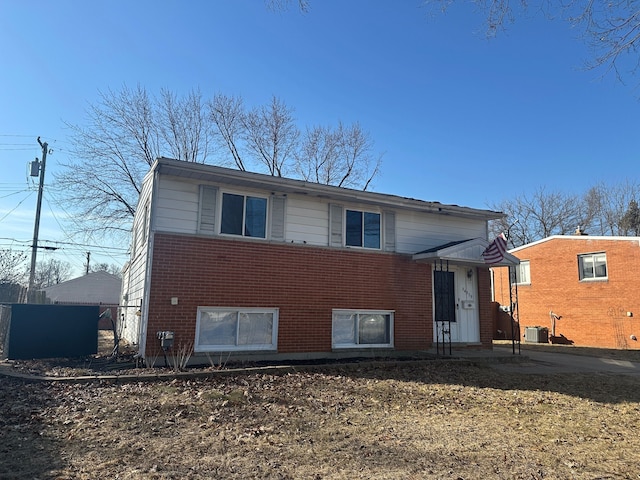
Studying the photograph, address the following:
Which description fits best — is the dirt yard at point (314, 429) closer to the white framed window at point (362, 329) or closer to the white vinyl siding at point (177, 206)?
the white framed window at point (362, 329)

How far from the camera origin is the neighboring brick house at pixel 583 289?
62.3 ft

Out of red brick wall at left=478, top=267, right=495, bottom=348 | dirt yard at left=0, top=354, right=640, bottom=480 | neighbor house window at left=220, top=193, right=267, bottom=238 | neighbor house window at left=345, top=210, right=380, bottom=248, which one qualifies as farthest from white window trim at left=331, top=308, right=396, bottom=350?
red brick wall at left=478, top=267, right=495, bottom=348

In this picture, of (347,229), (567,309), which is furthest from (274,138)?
(567,309)

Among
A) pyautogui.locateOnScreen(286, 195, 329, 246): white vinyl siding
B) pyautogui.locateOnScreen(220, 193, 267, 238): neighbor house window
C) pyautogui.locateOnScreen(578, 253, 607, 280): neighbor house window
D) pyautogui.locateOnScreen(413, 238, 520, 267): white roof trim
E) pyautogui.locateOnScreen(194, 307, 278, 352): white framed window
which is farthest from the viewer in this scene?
pyautogui.locateOnScreen(578, 253, 607, 280): neighbor house window

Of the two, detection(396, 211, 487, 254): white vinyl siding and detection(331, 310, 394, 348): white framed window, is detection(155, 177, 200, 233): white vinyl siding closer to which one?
detection(331, 310, 394, 348): white framed window

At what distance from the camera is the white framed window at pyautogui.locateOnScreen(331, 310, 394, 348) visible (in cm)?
1137

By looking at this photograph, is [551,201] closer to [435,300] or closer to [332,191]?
[435,300]

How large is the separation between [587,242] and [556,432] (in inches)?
691

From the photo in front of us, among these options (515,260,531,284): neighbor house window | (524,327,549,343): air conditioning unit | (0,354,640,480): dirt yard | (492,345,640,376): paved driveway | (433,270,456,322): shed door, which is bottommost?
(0,354,640,480): dirt yard

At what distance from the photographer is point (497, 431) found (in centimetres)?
567

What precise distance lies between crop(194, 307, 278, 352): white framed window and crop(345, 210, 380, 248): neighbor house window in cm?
290

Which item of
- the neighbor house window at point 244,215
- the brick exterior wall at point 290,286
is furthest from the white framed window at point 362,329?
the neighbor house window at point 244,215

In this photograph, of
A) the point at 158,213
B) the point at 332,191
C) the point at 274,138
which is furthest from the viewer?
the point at 274,138

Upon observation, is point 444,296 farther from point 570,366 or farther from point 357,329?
point 570,366
